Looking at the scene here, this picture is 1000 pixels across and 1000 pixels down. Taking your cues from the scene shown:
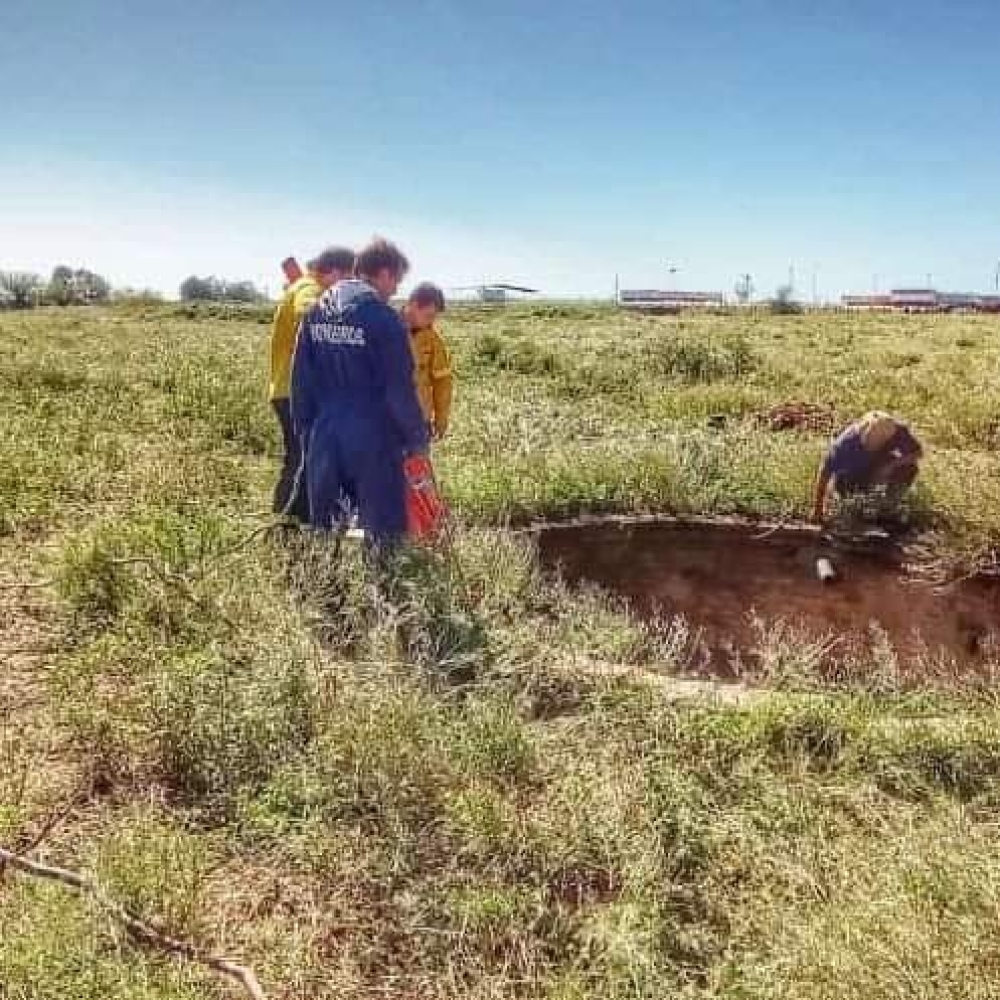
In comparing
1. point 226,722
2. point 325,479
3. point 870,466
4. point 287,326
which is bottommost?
point 226,722

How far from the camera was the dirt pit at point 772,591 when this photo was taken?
17.0 ft

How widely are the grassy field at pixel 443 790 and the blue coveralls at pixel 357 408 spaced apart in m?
0.31

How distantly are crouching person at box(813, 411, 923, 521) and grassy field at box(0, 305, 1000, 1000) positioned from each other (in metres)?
2.10

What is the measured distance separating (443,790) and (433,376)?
2833 millimetres

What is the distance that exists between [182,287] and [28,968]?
72053 mm

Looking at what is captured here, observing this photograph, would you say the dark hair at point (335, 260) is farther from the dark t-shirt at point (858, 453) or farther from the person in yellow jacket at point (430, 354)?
the dark t-shirt at point (858, 453)

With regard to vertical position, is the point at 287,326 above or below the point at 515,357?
→ above

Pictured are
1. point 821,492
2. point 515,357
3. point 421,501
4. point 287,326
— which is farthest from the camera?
point 515,357

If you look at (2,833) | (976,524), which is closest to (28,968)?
(2,833)

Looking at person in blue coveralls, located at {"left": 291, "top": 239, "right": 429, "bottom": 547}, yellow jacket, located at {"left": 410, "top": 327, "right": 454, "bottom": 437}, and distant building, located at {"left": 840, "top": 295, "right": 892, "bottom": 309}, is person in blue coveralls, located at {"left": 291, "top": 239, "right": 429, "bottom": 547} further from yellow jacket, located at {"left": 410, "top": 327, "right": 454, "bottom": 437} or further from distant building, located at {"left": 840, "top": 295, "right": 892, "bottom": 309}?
distant building, located at {"left": 840, "top": 295, "right": 892, "bottom": 309}

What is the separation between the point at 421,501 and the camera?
4.74 meters

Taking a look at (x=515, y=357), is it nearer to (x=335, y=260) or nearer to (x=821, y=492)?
(x=821, y=492)

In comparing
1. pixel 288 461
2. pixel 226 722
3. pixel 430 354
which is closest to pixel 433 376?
pixel 430 354

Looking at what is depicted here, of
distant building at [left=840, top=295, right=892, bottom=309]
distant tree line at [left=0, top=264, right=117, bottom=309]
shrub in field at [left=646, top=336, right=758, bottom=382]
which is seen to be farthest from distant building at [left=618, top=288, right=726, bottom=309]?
shrub in field at [left=646, top=336, right=758, bottom=382]
